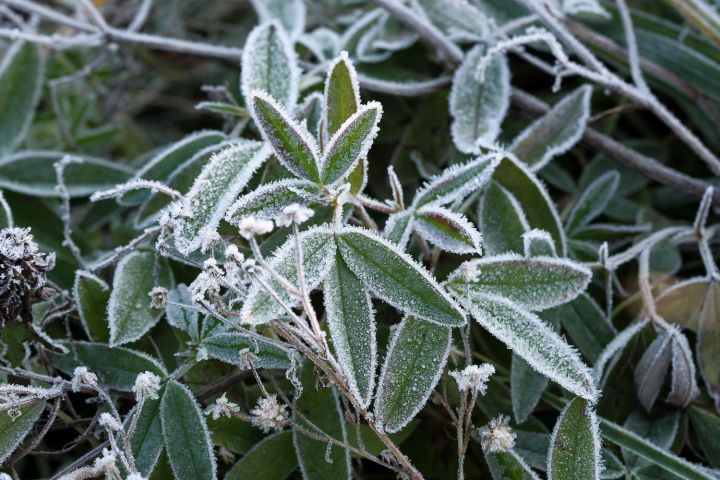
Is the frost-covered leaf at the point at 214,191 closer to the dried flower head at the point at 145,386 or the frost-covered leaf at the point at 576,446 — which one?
the dried flower head at the point at 145,386

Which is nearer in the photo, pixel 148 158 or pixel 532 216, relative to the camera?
pixel 532 216

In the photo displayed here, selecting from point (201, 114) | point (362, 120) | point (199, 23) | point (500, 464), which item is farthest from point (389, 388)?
point (199, 23)

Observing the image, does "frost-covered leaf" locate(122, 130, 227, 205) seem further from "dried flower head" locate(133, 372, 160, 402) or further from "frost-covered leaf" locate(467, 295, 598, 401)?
"frost-covered leaf" locate(467, 295, 598, 401)

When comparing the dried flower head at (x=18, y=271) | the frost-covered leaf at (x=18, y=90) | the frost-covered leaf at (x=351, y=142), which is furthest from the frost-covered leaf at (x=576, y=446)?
the frost-covered leaf at (x=18, y=90)

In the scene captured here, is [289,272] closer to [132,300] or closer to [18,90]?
[132,300]

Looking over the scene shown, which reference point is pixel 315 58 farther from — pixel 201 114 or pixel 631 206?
pixel 631 206

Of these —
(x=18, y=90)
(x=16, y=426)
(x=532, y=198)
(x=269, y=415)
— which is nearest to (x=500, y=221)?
(x=532, y=198)
